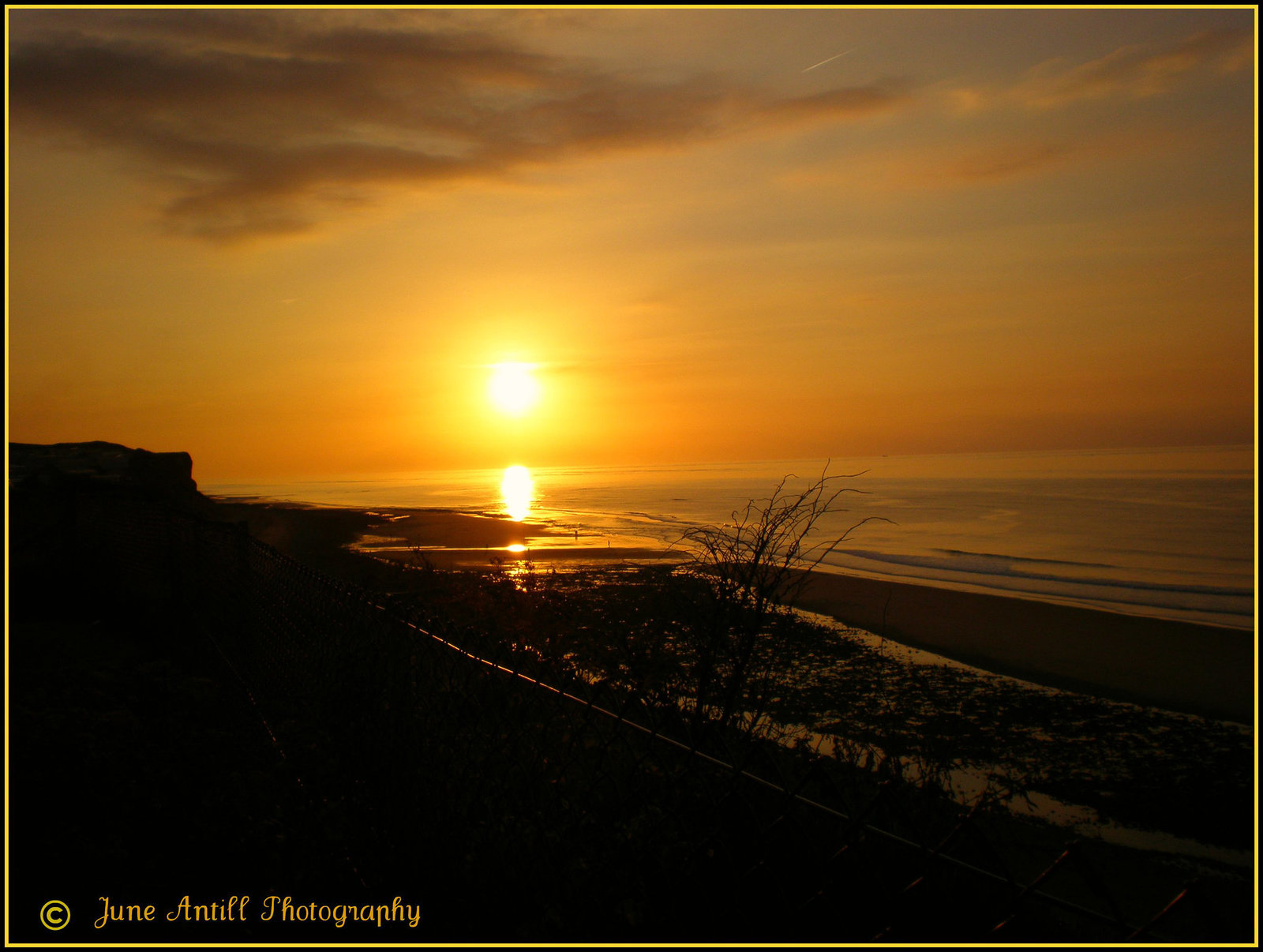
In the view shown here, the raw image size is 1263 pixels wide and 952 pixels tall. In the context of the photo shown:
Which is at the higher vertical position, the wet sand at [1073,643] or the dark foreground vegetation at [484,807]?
the dark foreground vegetation at [484,807]

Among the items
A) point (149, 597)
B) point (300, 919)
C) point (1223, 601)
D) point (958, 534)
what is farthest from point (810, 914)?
point (958, 534)

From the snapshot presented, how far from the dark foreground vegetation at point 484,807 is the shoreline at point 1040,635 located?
3183mm

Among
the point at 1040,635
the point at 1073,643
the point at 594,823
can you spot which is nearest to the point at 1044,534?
the point at 1040,635

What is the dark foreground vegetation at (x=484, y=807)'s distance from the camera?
2652 millimetres

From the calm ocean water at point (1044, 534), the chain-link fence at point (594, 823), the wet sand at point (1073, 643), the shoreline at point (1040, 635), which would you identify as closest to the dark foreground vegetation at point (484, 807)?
A: the chain-link fence at point (594, 823)

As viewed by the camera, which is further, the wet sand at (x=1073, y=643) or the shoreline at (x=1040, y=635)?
the shoreline at (x=1040, y=635)

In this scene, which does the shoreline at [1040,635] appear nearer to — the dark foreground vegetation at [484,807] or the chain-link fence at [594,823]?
the dark foreground vegetation at [484,807]

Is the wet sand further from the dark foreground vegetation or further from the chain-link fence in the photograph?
the chain-link fence

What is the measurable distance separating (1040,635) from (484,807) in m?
13.0

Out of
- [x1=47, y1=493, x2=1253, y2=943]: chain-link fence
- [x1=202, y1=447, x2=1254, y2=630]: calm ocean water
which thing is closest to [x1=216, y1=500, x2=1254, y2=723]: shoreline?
[x1=202, y1=447, x2=1254, y2=630]: calm ocean water

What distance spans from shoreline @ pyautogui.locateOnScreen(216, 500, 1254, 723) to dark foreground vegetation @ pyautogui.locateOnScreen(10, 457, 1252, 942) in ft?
10.4

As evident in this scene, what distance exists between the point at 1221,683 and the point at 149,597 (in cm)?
1439

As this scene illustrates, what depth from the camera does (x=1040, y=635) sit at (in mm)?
13516

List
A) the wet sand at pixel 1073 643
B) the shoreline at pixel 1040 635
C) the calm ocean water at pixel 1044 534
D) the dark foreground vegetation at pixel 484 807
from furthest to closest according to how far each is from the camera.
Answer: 1. the calm ocean water at pixel 1044 534
2. the shoreline at pixel 1040 635
3. the wet sand at pixel 1073 643
4. the dark foreground vegetation at pixel 484 807
